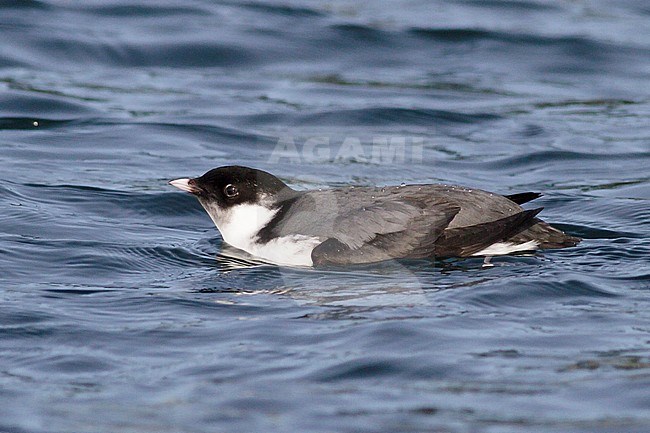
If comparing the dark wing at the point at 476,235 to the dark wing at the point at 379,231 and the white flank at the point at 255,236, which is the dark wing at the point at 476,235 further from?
the white flank at the point at 255,236

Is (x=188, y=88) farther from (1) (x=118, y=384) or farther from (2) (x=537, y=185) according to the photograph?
(1) (x=118, y=384)

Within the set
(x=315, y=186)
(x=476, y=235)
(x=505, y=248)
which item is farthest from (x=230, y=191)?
(x=315, y=186)

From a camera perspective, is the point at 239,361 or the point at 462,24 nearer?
A: the point at 239,361

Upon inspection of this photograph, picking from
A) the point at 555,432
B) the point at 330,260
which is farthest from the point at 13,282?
the point at 555,432

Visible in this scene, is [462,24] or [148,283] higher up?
[462,24]

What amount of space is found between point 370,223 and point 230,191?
1.22 metres

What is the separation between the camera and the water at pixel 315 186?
19.8ft

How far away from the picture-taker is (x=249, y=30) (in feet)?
57.2

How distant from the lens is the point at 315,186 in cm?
1098

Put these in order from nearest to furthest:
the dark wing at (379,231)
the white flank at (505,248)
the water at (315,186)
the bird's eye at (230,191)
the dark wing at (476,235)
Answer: the water at (315,186), the dark wing at (379,231), the dark wing at (476,235), the white flank at (505,248), the bird's eye at (230,191)

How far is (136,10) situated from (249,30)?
76.7 inches

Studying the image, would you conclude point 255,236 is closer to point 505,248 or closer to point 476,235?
point 476,235

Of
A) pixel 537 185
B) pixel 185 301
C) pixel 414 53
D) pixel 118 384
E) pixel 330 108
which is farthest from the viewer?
pixel 414 53

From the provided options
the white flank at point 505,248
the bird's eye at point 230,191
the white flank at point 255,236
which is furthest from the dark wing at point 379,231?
the bird's eye at point 230,191
